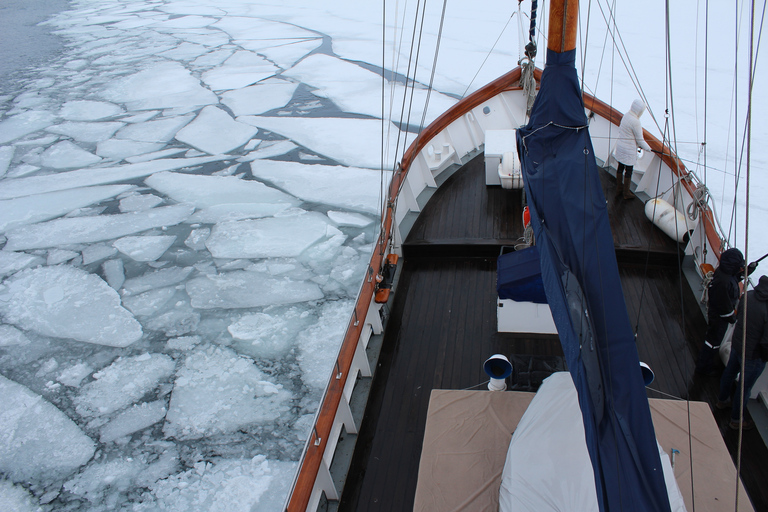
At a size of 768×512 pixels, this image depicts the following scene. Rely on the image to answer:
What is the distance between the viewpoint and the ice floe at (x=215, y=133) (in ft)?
18.7

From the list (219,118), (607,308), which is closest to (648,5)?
(219,118)

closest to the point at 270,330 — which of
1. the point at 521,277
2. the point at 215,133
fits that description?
the point at 521,277

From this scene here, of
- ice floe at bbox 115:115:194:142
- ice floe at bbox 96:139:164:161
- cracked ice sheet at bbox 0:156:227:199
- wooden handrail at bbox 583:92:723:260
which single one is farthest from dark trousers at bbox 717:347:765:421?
ice floe at bbox 115:115:194:142

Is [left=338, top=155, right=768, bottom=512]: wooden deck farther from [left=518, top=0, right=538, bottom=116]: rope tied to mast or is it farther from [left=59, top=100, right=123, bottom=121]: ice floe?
[left=59, top=100, right=123, bottom=121]: ice floe

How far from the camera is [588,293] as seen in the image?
1273 millimetres

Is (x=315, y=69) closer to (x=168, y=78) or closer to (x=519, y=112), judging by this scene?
(x=168, y=78)

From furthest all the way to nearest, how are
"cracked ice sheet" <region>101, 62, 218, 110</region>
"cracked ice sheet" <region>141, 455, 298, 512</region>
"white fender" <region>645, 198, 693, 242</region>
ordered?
"cracked ice sheet" <region>101, 62, 218, 110</region> → "white fender" <region>645, 198, 693, 242</region> → "cracked ice sheet" <region>141, 455, 298, 512</region>

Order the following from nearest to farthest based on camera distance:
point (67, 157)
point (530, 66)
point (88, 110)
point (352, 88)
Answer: point (530, 66) → point (67, 157) → point (88, 110) → point (352, 88)

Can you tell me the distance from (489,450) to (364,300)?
86 cm

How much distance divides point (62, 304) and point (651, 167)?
3.90 m

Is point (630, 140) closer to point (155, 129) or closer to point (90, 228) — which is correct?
point (90, 228)

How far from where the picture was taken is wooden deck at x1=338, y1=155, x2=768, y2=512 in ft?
6.12

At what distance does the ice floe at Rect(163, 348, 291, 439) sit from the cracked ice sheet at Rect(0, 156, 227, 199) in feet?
9.55

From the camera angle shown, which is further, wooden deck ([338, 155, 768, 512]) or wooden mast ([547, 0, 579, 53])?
wooden deck ([338, 155, 768, 512])
